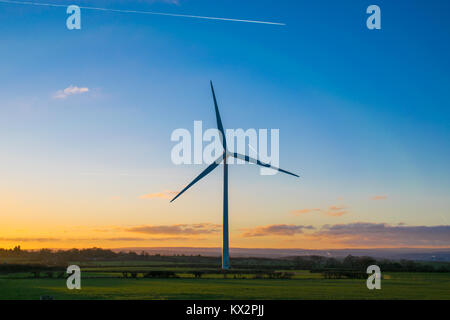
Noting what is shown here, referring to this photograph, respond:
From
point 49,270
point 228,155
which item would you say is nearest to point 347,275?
point 228,155
